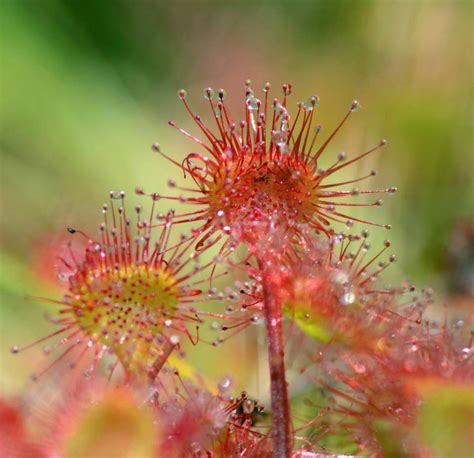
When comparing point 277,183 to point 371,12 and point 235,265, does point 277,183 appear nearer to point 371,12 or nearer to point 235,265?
point 235,265

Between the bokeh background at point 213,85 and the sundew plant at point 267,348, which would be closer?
the sundew plant at point 267,348

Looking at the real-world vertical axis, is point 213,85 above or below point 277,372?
above

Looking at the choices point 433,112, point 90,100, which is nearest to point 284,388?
point 433,112

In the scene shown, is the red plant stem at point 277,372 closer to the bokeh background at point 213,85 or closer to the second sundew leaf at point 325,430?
the second sundew leaf at point 325,430

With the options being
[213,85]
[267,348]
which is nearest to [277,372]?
[267,348]

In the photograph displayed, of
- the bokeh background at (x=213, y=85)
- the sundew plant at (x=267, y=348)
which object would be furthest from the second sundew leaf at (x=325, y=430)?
the bokeh background at (x=213, y=85)

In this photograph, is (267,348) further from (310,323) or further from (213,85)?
(213,85)

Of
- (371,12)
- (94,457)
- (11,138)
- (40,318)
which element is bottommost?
→ (94,457)
